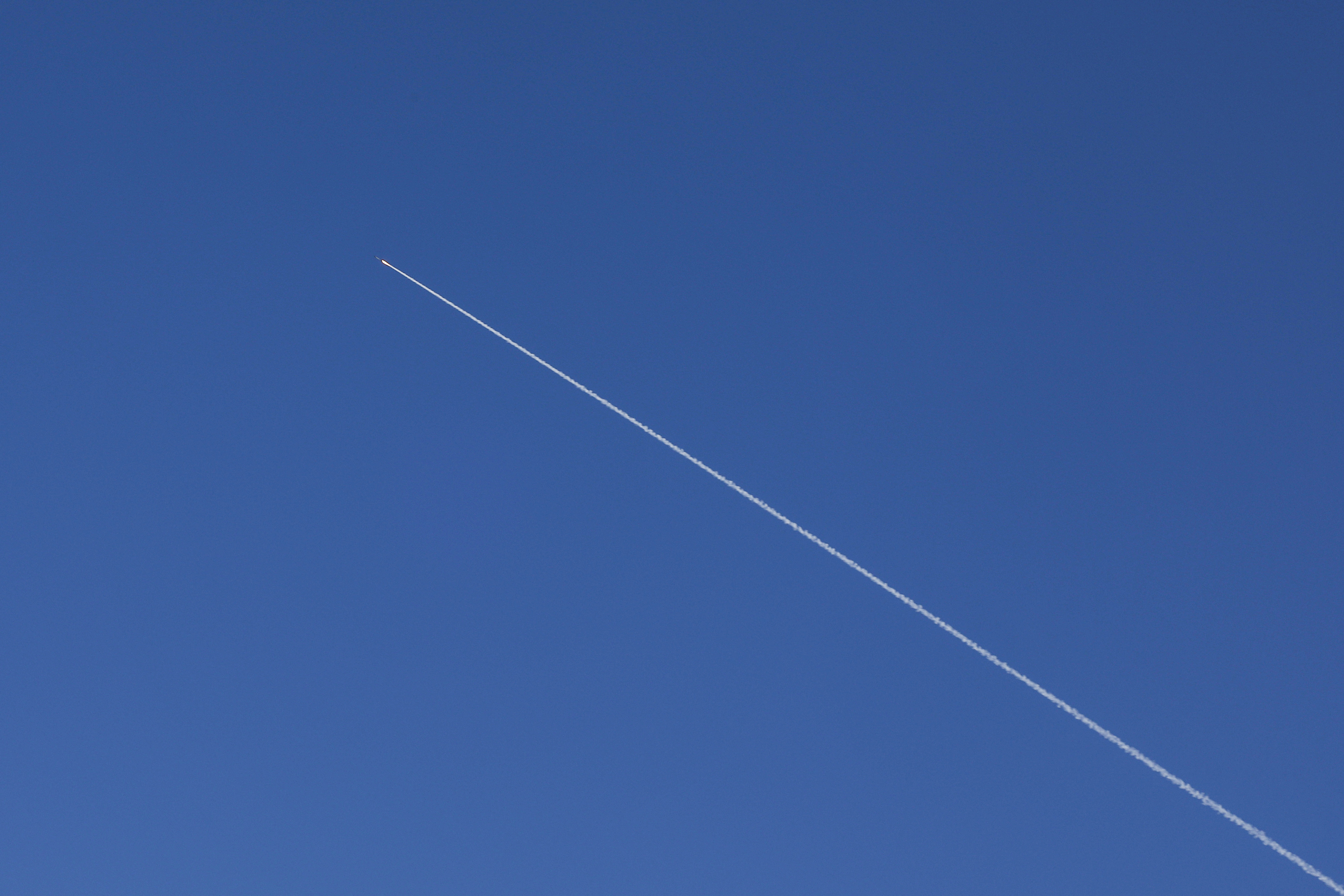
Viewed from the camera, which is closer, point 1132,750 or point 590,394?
point 1132,750

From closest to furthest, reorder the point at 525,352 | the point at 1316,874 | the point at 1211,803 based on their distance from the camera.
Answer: the point at 1316,874, the point at 1211,803, the point at 525,352

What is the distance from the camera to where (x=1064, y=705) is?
17250mm

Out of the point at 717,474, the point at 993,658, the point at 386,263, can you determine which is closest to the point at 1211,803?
the point at 993,658

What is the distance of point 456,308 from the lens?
19.3 metres

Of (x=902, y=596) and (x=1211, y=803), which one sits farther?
(x=902, y=596)

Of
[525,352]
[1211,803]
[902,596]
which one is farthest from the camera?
Answer: [525,352]

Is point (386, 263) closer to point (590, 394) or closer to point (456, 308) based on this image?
point (456, 308)

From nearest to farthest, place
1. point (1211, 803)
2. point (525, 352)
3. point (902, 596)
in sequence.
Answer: point (1211, 803), point (902, 596), point (525, 352)

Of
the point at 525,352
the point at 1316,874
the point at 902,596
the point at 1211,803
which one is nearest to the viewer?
the point at 1316,874

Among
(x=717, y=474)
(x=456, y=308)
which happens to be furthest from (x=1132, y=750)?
(x=456, y=308)

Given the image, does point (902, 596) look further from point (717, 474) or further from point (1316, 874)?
point (1316, 874)

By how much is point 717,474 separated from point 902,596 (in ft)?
12.4

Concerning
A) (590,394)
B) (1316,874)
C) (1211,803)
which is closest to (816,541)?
(590,394)

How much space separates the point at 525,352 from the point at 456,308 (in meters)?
1.55
